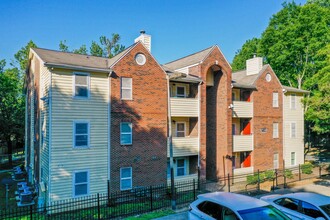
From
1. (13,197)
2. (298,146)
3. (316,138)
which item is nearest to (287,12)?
(298,146)

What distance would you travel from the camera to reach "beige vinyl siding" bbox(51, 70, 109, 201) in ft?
46.6

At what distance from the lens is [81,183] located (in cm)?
1480

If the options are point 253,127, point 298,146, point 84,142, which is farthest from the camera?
point 298,146

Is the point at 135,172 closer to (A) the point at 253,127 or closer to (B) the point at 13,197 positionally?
(B) the point at 13,197

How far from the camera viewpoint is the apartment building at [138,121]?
14562mm

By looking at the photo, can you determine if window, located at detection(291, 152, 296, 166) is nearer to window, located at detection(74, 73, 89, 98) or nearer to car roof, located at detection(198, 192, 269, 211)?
car roof, located at detection(198, 192, 269, 211)

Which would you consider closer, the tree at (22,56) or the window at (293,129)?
Result: the window at (293,129)

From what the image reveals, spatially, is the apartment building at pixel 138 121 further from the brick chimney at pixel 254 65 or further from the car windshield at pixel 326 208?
the car windshield at pixel 326 208

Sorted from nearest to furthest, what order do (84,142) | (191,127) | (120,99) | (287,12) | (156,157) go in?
1. (84,142)
2. (120,99)
3. (156,157)
4. (191,127)
5. (287,12)

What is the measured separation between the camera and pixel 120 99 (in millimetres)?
16297

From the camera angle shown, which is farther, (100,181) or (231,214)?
(100,181)

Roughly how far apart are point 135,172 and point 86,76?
6.98m

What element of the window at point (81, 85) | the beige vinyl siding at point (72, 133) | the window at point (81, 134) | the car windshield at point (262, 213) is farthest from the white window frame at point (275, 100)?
the car windshield at point (262, 213)

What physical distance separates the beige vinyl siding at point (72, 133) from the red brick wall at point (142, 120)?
653 millimetres
